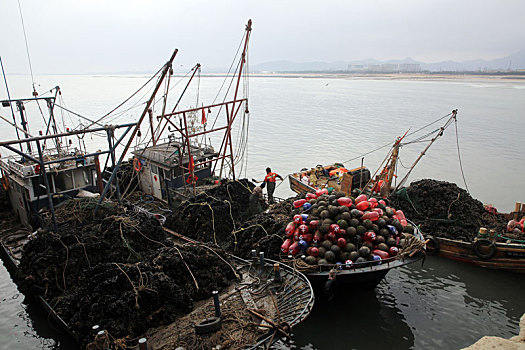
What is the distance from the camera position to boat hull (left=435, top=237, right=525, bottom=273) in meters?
10.9

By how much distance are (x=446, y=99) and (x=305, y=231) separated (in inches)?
2525

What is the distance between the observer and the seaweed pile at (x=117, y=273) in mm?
6734

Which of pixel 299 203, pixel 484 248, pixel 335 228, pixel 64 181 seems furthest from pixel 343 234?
pixel 64 181

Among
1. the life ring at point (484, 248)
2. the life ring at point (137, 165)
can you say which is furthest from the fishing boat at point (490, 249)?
the life ring at point (137, 165)

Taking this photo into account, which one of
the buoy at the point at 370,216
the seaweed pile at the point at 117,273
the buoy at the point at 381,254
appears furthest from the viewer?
the buoy at the point at 370,216

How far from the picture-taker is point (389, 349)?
28.3 feet

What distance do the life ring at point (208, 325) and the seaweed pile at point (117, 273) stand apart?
72cm

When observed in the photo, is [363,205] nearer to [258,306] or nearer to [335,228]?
[335,228]

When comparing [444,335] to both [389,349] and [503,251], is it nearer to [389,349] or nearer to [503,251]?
[389,349]

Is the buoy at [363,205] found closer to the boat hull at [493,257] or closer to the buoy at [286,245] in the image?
the buoy at [286,245]

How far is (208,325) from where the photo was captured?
642 centimetres

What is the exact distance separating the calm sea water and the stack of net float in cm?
171

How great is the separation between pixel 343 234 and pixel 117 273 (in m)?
5.54

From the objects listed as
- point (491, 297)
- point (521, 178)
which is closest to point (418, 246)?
point (491, 297)
